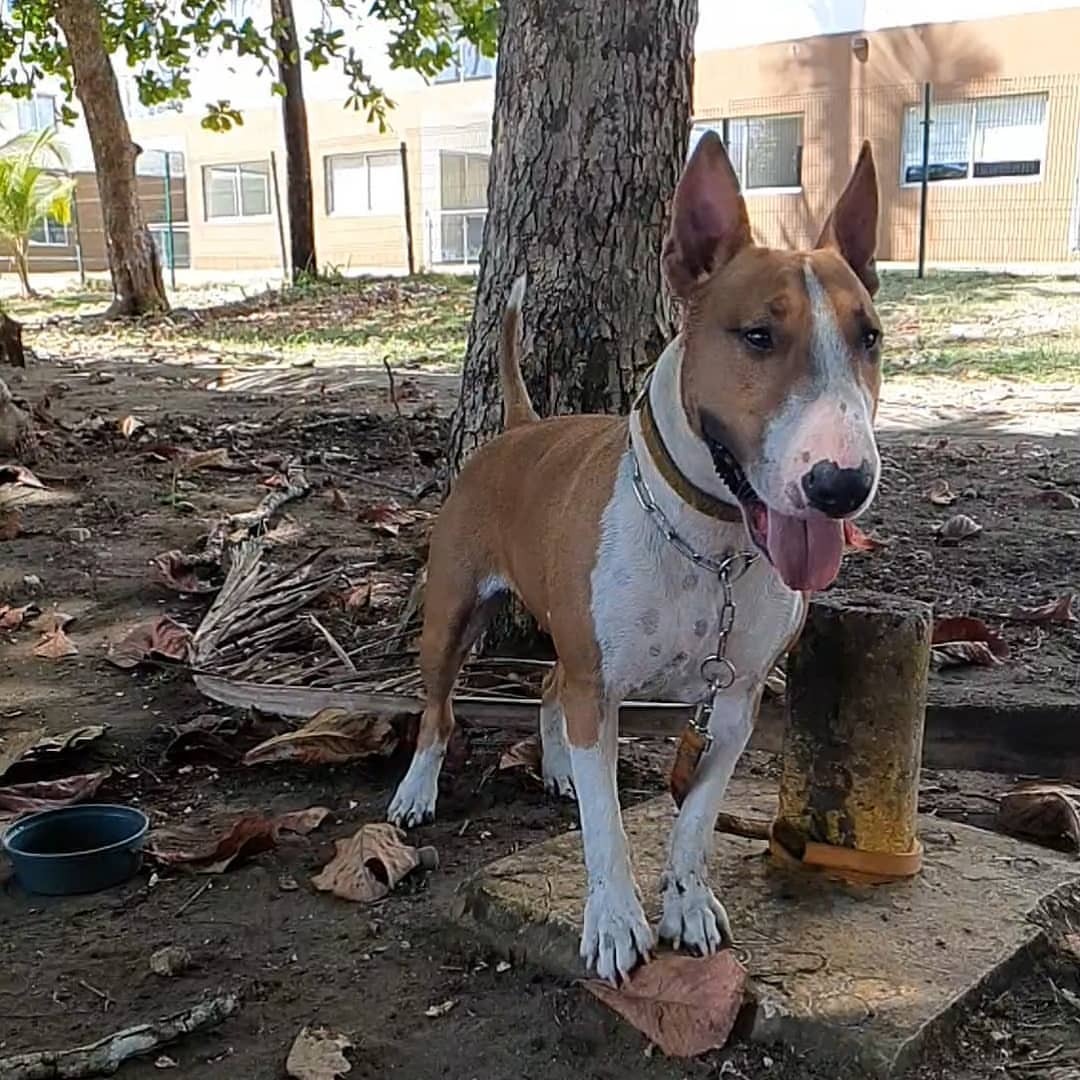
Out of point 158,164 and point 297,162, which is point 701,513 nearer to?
point 297,162

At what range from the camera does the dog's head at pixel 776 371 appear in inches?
84.9

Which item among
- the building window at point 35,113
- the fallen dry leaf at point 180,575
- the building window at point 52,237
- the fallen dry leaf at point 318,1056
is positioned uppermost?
the building window at point 35,113

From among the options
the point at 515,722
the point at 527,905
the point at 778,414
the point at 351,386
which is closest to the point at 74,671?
the point at 515,722

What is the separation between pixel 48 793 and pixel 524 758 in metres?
1.23

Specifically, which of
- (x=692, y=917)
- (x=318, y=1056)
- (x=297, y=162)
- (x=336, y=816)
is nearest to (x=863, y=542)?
(x=336, y=816)

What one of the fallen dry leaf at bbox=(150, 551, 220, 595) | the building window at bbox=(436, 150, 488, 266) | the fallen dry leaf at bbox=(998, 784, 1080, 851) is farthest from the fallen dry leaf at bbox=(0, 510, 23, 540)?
the building window at bbox=(436, 150, 488, 266)

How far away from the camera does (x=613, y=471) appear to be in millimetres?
2705

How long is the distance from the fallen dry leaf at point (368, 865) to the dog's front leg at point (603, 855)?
0.61 m

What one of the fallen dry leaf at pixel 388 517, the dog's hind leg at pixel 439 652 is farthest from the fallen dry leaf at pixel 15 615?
the dog's hind leg at pixel 439 652

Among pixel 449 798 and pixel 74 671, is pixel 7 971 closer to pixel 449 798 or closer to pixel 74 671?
pixel 449 798

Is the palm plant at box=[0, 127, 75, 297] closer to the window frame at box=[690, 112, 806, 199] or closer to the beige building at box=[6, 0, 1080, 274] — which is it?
the beige building at box=[6, 0, 1080, 274]

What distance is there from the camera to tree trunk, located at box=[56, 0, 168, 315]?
14.7 m

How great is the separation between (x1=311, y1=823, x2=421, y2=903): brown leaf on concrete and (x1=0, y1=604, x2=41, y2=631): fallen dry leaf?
208 centimetres

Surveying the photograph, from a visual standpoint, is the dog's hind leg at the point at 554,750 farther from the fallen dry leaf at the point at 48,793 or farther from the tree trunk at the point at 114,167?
the tree trunk at the point at 114,167
